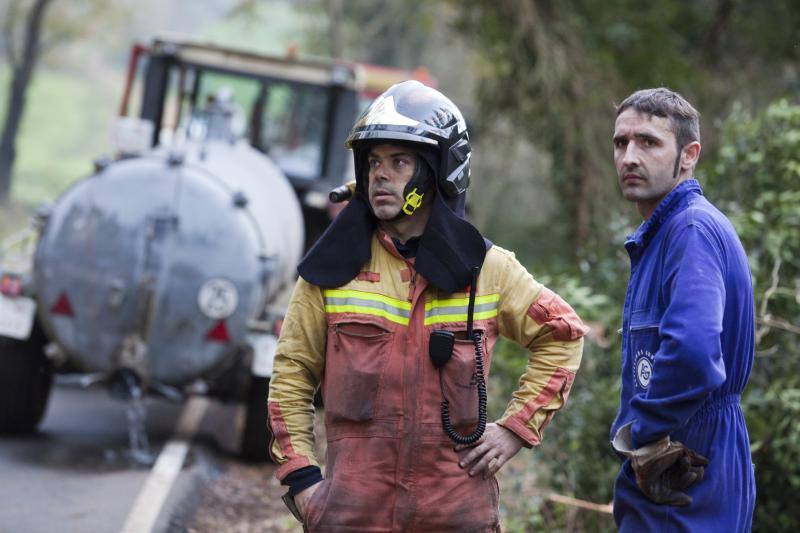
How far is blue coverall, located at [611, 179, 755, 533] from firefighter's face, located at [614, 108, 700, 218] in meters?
0.05

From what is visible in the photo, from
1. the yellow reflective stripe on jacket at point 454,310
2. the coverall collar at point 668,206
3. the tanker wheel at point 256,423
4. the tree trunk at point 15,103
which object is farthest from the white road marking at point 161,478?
the tree trunk at point 15,103

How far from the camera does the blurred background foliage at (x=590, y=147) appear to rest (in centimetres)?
590

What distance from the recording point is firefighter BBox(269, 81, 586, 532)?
11.1ft

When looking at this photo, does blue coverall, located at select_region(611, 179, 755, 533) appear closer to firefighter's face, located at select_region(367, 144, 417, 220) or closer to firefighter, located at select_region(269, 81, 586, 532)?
firefighter, located at select_region(269, 81, 586, 532)

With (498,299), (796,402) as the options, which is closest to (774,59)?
(796,402)

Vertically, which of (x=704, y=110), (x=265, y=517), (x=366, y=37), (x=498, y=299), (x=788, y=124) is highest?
(x=366, y=37)

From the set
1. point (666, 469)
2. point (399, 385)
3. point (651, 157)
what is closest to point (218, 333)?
point (399, 385)

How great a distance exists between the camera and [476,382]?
11.4ft

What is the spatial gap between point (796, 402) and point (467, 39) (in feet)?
31.8

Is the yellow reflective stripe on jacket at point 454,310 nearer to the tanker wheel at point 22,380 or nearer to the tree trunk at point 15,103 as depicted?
the tanker wheel at point 22,380

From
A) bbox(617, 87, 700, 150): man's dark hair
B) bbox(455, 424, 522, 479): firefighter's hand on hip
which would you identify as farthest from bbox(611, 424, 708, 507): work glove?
bbox(617, 87, 700, 150): man's dark hair

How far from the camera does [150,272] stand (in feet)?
23.4

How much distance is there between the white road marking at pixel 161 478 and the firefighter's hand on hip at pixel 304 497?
278 centimetres

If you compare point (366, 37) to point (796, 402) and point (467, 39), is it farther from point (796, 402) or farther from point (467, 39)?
point (796, 402)
